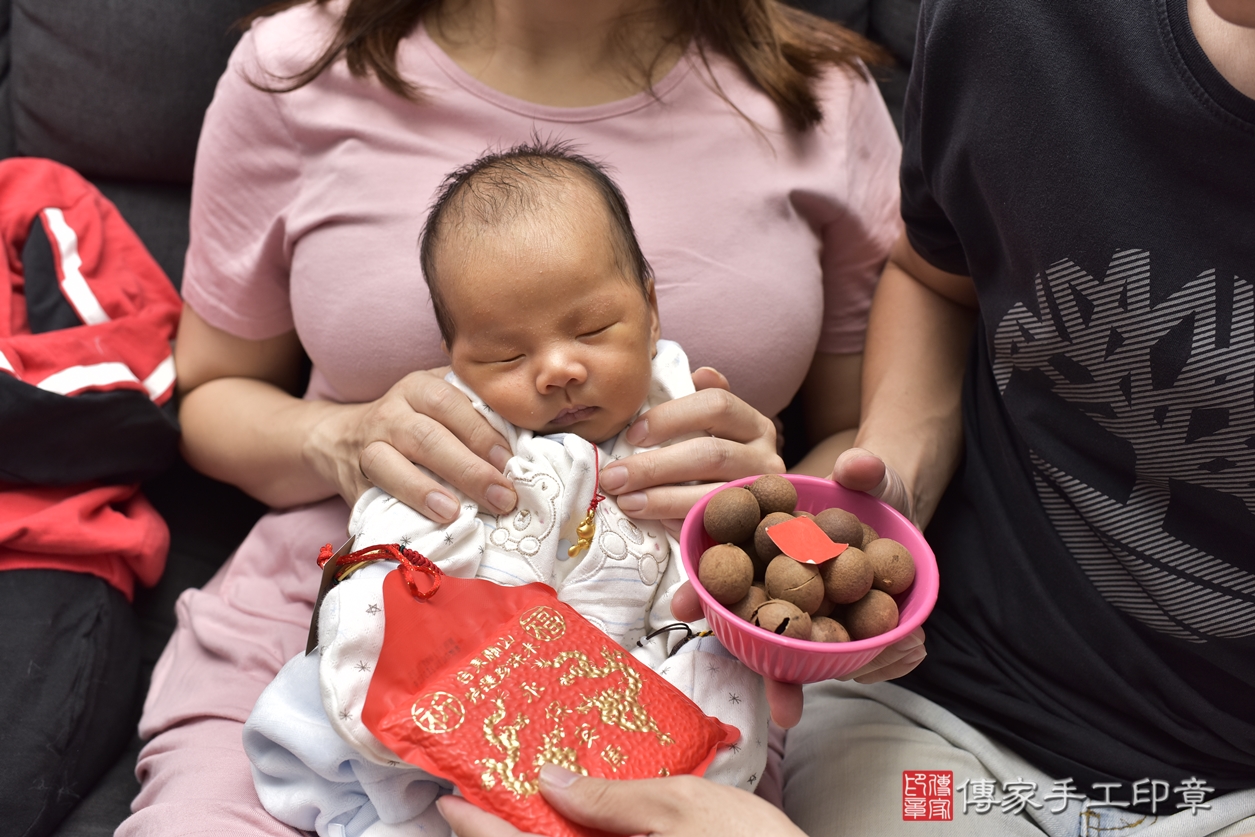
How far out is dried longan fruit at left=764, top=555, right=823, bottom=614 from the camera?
837 millimetres

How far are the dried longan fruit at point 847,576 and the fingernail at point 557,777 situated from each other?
0.28 meters

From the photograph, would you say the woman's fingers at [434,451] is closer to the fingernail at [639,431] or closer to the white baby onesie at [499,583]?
the white baby onesie at [499,583]

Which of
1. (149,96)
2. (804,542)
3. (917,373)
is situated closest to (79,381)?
(149,96)

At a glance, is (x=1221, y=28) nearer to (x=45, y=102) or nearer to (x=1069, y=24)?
(x=1069, y=24)

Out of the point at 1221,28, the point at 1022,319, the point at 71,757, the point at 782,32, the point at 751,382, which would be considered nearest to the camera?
the point at 1221,28

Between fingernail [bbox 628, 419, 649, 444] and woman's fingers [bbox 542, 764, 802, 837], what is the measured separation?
38 centimetres

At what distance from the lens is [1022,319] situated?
1005mm

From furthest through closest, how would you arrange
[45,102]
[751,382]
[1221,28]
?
[45,102], [751,382], [1221,28]

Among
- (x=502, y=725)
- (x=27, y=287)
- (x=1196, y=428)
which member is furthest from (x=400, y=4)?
(x=1196, y=428)

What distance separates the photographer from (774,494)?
3.07ft

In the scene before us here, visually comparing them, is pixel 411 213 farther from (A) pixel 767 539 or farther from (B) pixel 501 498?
(A) pixel 767 539

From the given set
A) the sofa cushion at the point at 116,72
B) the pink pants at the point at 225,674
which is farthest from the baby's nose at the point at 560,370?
the sofa cushion at the point at 116,72

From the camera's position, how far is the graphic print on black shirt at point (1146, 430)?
861mm

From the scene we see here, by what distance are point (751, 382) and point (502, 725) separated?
22.7 inches
